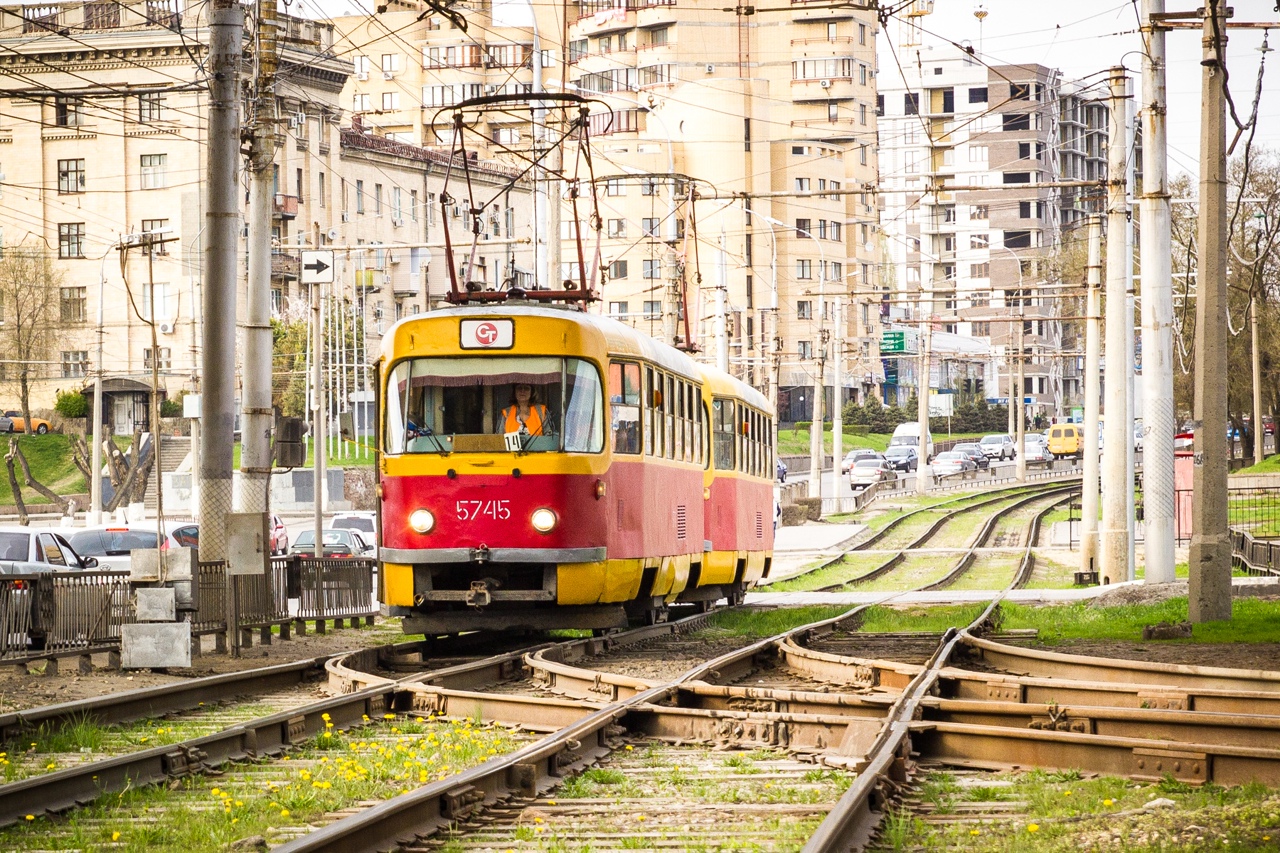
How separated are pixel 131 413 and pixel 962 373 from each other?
241 feet

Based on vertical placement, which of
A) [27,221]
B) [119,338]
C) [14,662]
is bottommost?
[14,662]

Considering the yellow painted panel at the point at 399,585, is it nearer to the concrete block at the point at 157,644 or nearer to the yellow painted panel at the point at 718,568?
the concrete block at the point at 157,644

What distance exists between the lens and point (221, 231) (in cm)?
1861

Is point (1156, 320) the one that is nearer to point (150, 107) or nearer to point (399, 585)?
point (399, 585)

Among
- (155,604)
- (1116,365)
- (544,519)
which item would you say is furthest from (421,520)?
(1116,365)

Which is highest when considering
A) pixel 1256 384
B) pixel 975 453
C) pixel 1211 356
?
pixel 1256 384

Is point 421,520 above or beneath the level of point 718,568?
above

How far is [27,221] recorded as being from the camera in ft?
269

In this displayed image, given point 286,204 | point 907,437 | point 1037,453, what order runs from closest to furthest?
point 286,204 → point 907,437 → point 1037,453

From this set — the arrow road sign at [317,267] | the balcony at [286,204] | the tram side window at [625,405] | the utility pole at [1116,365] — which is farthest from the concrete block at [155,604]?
the balcony at [286,204]

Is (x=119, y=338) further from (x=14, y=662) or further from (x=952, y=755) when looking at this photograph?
(x=952, y=755)

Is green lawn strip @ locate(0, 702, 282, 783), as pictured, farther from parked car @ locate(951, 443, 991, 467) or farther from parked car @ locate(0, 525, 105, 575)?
parked car @ locate(951, 443, 991, 467)

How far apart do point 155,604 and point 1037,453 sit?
296 feet

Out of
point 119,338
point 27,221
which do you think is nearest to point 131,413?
point 119,338
